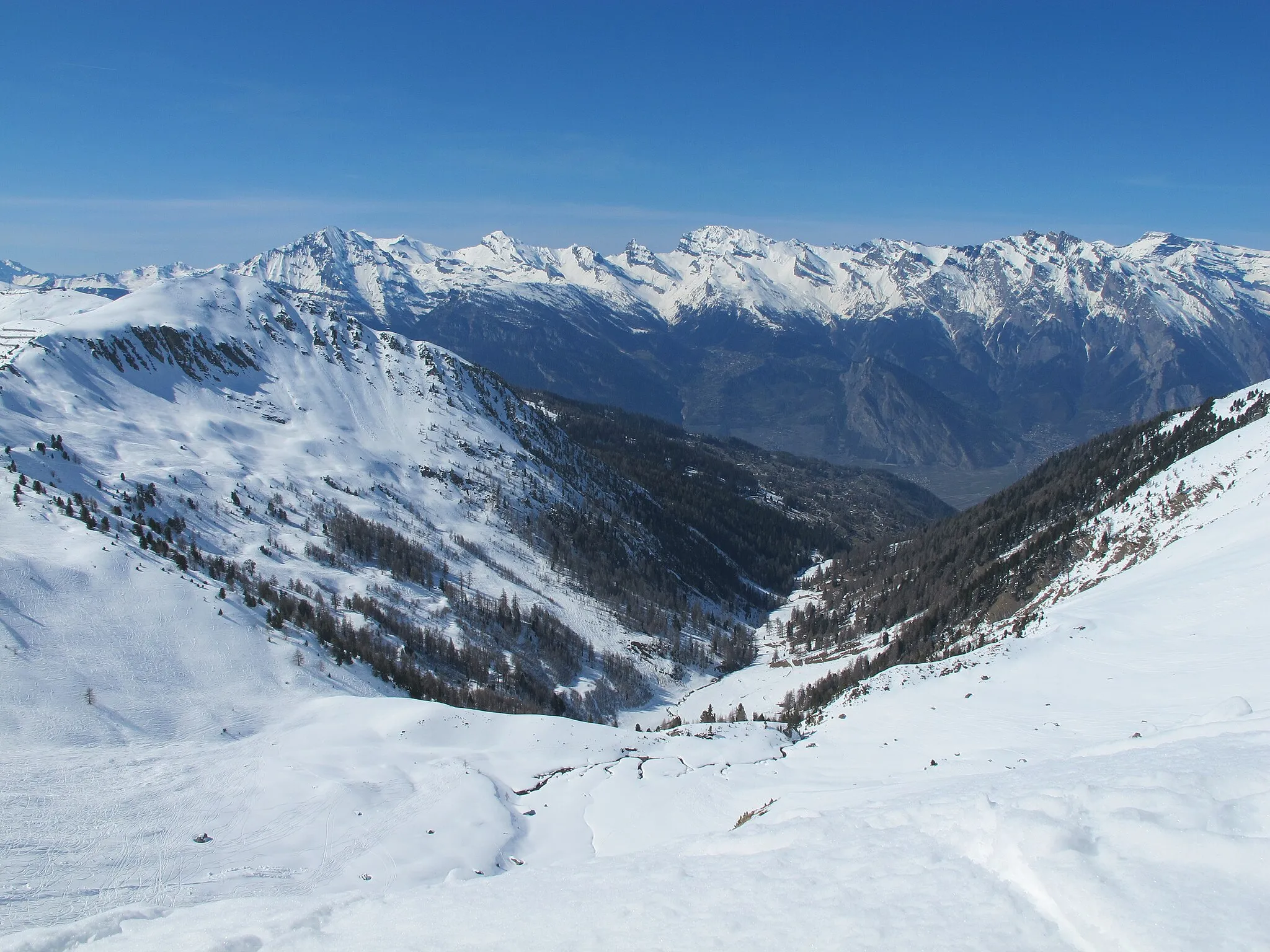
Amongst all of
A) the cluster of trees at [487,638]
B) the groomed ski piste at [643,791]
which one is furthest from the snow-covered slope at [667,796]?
the cluster of trees at [487,638]

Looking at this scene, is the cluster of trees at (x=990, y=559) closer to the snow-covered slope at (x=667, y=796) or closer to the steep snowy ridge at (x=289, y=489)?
the snow-covered slope at (x=667, y=796)

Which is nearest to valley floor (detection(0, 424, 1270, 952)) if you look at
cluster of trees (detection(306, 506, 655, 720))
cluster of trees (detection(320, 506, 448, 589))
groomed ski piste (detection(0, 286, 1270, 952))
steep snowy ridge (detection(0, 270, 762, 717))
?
groomed ski piste (detection(0, 286, 1270, 952))

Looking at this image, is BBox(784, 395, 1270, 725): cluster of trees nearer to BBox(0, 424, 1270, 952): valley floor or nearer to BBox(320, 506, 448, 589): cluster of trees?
BBox(0, 424, 1270, 952): valley floor

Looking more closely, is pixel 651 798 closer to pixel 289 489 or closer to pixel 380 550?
pixel 380 550

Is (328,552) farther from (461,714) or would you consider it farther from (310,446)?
(461,714)

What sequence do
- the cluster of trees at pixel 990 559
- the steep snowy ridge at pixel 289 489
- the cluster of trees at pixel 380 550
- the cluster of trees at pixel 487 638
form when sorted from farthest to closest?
the cluster of trees at pixel 380 550 → the steep snowy ridge at pixel 289 489 → the cluster of trees at pixel 487 638 → the cluster of trees at pixel 990 559
